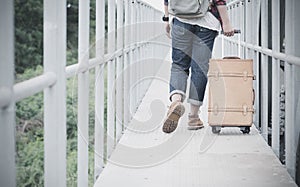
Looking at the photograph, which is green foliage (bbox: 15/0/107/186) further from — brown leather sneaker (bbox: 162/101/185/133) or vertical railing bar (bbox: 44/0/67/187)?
brown leather sneaker (bbox: 162/101/185/133)

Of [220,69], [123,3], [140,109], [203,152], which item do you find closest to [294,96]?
[203,152]

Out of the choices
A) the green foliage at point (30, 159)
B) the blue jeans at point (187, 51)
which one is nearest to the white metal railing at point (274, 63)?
the blue jeans at point (187, 51)

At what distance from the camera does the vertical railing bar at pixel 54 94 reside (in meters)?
2.73

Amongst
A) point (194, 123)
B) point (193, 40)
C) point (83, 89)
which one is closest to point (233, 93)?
point (194, 123)

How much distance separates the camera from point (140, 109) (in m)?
7.76

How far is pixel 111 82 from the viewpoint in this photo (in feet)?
17.5

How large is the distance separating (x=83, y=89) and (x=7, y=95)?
71.1 inches

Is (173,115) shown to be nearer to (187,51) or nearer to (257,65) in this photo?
(187,51)

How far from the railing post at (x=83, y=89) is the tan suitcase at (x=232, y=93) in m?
2.28

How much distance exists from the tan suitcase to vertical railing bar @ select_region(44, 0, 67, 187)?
3124 millimetres

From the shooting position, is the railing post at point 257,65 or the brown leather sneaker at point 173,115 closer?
the brown leather sneaker at point 173,115

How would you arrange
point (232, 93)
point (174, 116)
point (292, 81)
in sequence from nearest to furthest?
point (292, 81) < point (174, 116) < point (232, 93)

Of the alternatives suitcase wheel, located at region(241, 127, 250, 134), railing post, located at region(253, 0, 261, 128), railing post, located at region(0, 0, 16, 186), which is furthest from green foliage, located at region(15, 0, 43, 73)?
railing post, located at region(253, 0, 261, 128)

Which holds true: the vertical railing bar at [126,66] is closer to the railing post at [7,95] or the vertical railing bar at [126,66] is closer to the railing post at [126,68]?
the railing post at [126,68]
